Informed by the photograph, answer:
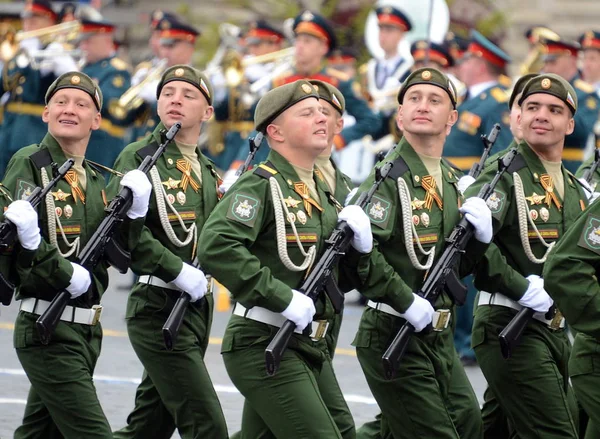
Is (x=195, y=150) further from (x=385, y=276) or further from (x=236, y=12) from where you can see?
(x=236, y=12)

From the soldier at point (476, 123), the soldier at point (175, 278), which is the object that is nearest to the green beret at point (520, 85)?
the soldier at point (175, 278)

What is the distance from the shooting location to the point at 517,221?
24.4ft

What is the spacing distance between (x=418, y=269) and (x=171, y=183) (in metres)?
1.39

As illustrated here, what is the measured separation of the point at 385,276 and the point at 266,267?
2.20 ft

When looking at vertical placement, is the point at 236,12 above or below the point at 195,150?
above

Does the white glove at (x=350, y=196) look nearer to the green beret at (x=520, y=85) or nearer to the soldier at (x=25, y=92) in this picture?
the green beret at (x=520, y=85)

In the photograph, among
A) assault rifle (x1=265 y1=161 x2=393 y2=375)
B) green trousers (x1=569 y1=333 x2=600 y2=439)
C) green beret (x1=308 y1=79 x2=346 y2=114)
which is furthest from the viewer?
green beret (x1=308 y1=79 x2=346 y2=114)

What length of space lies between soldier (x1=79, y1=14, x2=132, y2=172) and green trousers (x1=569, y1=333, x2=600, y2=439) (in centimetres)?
916

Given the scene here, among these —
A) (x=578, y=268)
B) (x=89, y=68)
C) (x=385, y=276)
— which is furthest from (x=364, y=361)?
(x=89, y=68)

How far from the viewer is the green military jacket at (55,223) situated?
6805 millimetres

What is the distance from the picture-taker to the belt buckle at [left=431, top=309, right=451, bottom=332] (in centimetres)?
703

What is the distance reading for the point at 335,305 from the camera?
22.0 ft

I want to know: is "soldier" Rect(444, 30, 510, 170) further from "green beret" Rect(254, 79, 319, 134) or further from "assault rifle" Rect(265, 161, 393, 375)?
"assault rifle" Rect(265, 161, 393, 375)

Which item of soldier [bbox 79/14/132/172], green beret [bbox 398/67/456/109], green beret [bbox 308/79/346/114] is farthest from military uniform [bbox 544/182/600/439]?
soldier [bbox 79/14/132/172]
